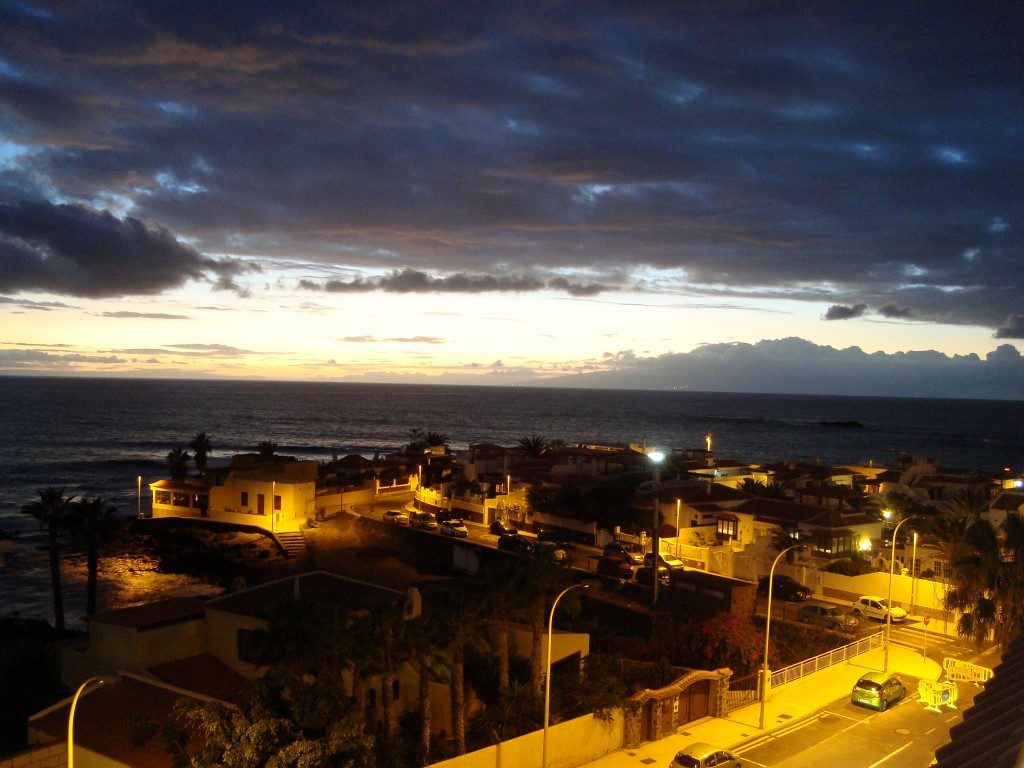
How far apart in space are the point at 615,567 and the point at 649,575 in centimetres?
210

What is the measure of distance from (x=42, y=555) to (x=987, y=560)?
5256cm

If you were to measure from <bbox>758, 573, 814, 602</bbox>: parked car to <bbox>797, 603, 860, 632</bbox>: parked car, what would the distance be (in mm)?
2581

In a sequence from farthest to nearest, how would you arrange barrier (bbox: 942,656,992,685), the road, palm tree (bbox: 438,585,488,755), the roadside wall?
barrier (bbox: 942,656,992,685)
the road
palm tree (bbox: 438,585,488,755)
the roadside wall

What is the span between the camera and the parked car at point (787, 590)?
119 feet

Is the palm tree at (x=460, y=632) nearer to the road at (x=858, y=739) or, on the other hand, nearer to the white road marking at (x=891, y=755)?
the road at (x=858, y=739)

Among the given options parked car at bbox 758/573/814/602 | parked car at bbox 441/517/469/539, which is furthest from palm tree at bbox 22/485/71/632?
parked car at bbox 758/573/814/602

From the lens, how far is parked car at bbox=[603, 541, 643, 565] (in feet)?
137

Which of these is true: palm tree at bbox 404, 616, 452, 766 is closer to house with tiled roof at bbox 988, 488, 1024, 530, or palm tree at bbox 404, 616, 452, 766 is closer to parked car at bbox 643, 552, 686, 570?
parked car at bbox 643, 552, 686, 570

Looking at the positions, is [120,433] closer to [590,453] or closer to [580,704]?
[590,453]

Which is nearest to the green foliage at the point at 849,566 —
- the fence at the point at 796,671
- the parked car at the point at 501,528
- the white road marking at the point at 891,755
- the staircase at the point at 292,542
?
the fence at the point at 796,671

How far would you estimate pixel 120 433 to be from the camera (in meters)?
136

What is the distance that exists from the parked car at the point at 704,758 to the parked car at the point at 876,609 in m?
16.3

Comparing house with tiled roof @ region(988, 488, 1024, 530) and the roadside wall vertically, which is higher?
house with tiled roof @ region(988, 488, 1024, 530)

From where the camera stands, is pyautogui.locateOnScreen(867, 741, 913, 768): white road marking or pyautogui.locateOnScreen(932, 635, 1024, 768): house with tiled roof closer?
pyautogui.locateOnScreen(932, 635, 1024, 768): house with tiled roof
